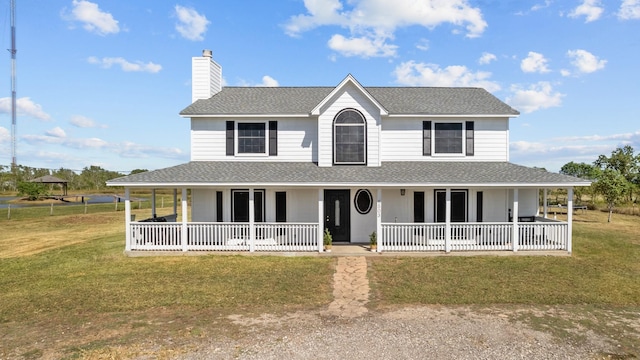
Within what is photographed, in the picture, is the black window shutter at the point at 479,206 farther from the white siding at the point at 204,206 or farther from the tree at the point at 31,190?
the tree at the point at 31,190

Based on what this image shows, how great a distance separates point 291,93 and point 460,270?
12.6 m

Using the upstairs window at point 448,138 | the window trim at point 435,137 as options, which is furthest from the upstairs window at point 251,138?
the upstairs window at point 448,138

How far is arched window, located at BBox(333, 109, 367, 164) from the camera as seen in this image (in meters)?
16.5

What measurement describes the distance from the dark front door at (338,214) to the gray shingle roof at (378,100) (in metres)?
4.26

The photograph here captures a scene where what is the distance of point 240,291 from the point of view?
402 inches

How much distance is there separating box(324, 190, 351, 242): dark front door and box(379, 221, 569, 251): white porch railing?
1.84 m

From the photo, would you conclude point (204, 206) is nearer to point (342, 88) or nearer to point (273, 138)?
point (273, 138)

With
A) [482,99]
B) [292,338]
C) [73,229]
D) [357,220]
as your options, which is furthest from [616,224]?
[73,229]

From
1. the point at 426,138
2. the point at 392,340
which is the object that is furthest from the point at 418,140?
the point at 392,340

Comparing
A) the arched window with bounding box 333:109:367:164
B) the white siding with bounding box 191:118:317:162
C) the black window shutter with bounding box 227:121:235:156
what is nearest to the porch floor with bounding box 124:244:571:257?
the arched window with bounding box 333:109:367:164

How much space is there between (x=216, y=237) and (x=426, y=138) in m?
10.7

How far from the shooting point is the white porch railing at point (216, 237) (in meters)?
15.1

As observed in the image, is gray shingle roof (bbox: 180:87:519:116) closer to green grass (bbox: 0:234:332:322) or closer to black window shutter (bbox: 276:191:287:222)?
black window shutter (bbox: 276:191:287:222)

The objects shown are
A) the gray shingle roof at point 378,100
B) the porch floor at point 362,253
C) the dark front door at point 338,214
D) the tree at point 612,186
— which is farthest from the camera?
the tree at point 612,186
